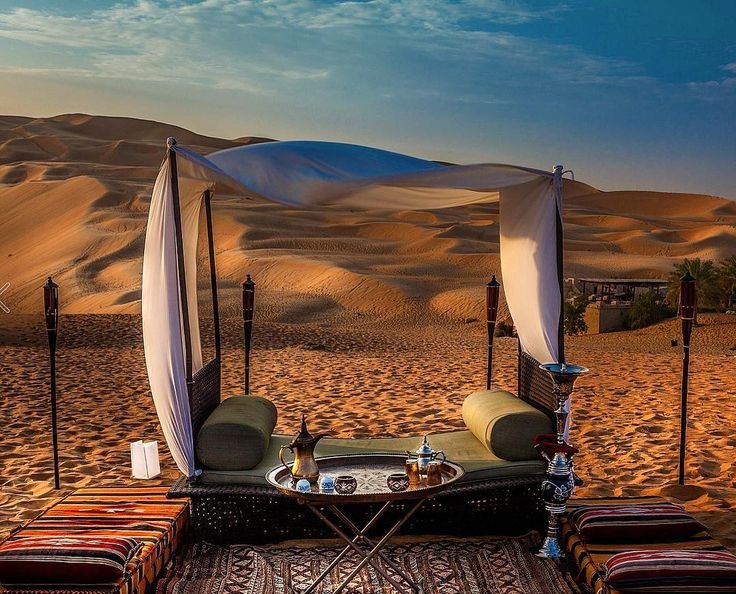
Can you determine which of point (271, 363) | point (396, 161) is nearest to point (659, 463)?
point (396, 161)

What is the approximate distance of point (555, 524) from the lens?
5492 mm

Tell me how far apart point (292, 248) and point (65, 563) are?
118 ft

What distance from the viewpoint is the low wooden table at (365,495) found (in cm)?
471

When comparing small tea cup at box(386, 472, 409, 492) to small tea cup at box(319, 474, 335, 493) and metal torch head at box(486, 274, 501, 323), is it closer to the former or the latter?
small tea cup at box(319, 474, 335, 493)

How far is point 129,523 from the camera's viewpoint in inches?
205

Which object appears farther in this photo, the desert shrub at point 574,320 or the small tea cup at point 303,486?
the desert shrub at point 574,320

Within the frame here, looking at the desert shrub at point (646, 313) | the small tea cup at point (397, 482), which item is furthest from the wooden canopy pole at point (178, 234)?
the desert shrub at point (646, 313)

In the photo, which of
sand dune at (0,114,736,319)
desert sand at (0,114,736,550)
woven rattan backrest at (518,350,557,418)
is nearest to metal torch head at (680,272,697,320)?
woven rattan backrest at (518,350,557,418)

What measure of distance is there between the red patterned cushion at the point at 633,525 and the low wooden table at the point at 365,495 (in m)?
0.80

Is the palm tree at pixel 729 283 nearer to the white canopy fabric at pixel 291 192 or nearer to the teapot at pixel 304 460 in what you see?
the white canopy fabric at pixel 291 192

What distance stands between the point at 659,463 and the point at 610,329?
13.7 m

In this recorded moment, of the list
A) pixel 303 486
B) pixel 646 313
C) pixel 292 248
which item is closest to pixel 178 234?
pixel 303 486

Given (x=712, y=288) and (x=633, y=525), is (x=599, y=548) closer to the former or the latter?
(x=633, y=525)

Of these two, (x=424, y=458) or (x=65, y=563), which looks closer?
(x=65, y=563)
